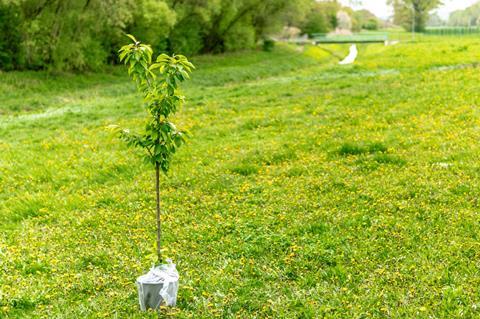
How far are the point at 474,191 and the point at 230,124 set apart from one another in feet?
29.7

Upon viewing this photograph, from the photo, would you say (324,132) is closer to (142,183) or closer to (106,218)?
(142,183)

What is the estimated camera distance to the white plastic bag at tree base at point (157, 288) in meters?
6.32

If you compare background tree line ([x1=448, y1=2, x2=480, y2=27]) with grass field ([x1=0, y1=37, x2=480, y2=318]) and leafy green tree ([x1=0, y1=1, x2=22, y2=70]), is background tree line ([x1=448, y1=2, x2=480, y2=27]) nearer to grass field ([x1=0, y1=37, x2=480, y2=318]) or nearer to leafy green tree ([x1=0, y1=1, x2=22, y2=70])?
leafy green tree ([x1=0, y1=1, x2=22, y2=70])

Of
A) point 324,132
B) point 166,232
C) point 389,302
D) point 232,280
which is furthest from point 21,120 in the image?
point 389,302

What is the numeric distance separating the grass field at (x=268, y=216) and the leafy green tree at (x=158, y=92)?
4.82ft

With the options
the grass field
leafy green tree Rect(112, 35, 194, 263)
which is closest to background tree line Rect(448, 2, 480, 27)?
the grass field

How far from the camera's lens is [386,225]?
841 centimetres

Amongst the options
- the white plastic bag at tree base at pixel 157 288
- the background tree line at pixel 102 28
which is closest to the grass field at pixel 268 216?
the white plastic bag at tree base at pixel 157 288

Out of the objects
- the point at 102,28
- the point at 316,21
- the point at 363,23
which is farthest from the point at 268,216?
the point at 363,23

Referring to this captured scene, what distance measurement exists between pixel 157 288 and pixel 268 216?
334 cm

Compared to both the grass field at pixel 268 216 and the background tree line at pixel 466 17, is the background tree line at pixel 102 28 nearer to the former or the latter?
the grass field at pixel 268 216

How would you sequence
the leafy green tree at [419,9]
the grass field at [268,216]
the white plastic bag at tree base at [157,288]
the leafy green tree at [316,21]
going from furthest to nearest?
the leafy green tree at [419,9] → the leafy green tree at [316,21] → the grass field at [268,216] → the white plastic bag at tree base at [157,288]

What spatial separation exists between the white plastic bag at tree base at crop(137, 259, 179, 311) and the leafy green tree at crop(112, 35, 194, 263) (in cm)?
24

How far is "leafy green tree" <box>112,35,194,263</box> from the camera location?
6.21 meters
